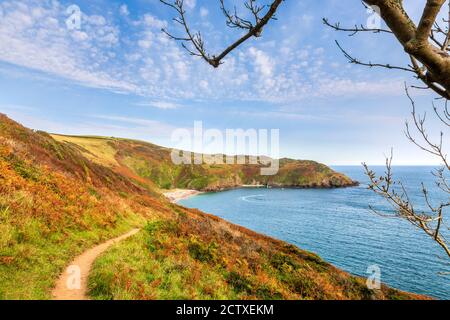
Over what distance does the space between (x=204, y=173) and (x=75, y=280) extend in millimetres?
141288

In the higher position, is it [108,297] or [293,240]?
[108,297]

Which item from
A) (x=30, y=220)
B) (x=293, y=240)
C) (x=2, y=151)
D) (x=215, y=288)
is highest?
(x=2, y=151)

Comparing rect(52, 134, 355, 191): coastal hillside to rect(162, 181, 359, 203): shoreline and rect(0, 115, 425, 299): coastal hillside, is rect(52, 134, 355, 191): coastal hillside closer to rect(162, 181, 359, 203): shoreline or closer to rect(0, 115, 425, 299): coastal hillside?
rect(162, 181, 359, 203): shoreline

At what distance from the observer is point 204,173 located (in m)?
150

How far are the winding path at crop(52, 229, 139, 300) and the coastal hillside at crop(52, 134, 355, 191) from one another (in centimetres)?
11590

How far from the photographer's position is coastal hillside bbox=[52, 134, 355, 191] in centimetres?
13150

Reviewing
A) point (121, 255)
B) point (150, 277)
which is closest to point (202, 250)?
point (121, 255)

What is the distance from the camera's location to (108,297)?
25.9ft

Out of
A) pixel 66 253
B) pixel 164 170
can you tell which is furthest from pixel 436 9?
pixel 164 170

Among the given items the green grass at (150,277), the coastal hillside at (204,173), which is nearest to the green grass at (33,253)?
the green grass at (150,277)

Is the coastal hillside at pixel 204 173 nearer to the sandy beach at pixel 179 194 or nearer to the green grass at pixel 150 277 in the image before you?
the sandy beach at pixel 179 194
